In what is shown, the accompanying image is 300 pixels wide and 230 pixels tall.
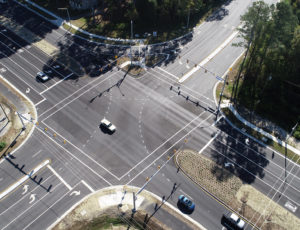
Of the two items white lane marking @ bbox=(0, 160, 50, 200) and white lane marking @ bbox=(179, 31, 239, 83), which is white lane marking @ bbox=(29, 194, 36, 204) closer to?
white lane marking @ bbox=(0, 160, 50, 200)

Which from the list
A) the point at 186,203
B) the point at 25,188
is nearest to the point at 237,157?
the point at 186,203

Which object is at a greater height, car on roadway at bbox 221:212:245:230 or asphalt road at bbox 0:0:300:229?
asphalt road at bbox 0:0:300:229

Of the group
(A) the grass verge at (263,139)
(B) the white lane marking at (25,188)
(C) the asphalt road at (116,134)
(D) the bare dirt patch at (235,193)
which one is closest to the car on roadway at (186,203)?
(C) the asphalt road at (116,134)

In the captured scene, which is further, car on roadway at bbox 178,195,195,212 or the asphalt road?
the asphalt road

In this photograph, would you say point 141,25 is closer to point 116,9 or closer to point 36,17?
point 116,9

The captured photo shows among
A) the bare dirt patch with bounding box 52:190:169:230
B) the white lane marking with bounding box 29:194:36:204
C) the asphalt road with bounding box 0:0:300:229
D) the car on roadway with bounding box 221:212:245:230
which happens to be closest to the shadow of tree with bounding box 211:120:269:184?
the asphalt road with bounding box 0:0:300:229
